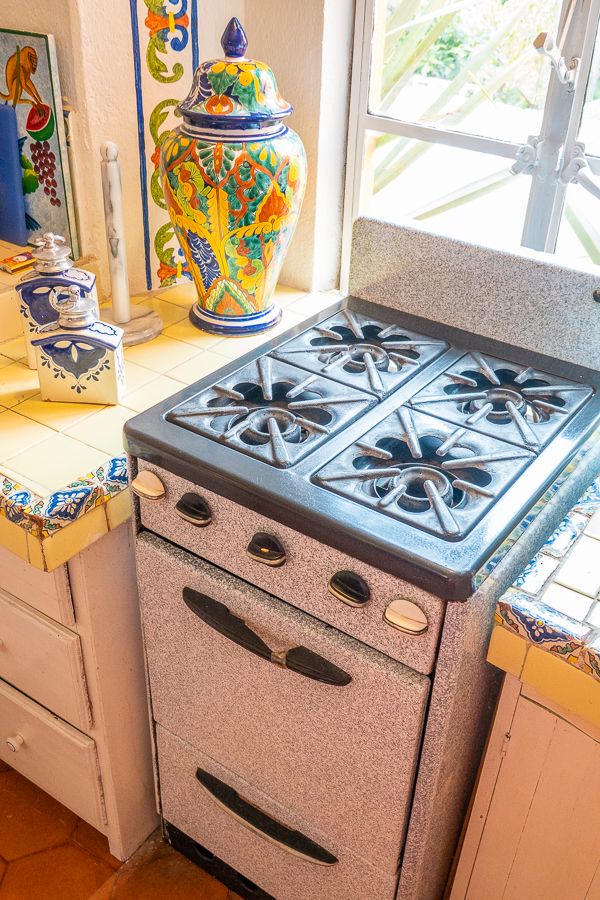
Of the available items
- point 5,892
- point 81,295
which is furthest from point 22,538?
point 5,892

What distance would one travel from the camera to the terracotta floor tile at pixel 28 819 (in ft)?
5.25

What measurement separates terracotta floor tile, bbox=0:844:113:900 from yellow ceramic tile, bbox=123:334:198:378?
970 millimetres

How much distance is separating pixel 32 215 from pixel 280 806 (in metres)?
1.25

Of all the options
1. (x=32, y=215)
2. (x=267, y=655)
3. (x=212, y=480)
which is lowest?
(x=267, y=655)

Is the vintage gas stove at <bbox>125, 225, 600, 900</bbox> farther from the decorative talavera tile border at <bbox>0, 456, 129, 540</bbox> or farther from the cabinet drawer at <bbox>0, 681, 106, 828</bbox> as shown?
the cabinet drawer at <bbox>0, 681, 106, 828</bbox>

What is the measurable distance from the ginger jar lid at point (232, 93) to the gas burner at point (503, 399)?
0.55m

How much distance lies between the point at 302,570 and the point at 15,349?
2.61 ft

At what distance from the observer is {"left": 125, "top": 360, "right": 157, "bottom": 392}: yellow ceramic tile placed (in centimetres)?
139

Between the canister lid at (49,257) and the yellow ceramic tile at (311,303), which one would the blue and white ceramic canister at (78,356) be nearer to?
the canister lid at (49,257)

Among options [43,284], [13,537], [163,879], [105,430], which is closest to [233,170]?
[43,284]

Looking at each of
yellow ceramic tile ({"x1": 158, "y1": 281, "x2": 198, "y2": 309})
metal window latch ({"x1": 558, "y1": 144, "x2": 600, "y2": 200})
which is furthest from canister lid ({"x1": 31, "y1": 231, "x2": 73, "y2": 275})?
metal window latch ({"x1": 558, "y1": 144, "x2": 600, "y2": 200})

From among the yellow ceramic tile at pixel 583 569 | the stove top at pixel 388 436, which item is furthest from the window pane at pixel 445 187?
the yellow ceramic tile at pixel 583 569

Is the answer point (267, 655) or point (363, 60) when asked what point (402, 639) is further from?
point (363, 60)

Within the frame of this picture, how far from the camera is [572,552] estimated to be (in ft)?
3.33
